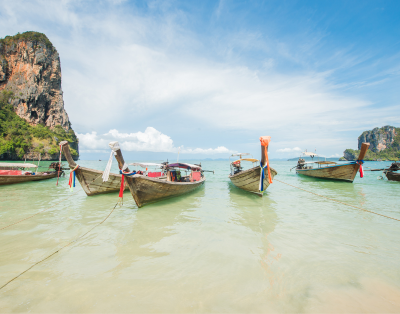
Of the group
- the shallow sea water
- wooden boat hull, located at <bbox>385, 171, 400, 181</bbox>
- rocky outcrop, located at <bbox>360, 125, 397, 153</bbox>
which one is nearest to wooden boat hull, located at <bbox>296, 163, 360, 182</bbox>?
wooden boat hull, located at <bbox>385, 171, 400, 181</bbox>

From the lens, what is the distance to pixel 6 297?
2.72m

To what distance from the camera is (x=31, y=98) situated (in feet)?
220

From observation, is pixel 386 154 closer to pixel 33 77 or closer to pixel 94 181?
pixel 94 181

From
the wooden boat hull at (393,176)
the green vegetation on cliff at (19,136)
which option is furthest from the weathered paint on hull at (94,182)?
the green vegetation on cliff at (19,136)

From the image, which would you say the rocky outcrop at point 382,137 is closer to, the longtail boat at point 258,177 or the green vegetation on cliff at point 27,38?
the longtail boat at point 258,177

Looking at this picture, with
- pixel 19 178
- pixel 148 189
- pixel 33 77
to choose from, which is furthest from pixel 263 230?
pixel 33 77

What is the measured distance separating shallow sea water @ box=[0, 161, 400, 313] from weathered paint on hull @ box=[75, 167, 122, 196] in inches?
149

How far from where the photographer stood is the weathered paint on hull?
10.6 metres

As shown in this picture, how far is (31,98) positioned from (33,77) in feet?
30.0

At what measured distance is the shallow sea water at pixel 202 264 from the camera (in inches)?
106

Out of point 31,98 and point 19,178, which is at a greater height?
point 31,98

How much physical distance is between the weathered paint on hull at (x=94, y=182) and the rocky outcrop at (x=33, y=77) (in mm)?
81052

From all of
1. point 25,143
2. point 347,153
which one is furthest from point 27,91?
point 347,153

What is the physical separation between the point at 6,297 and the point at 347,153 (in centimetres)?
16032
